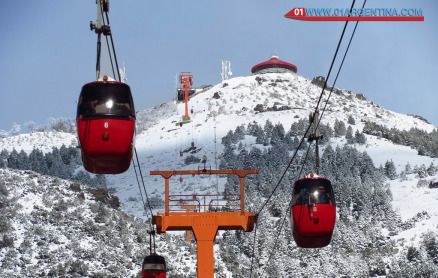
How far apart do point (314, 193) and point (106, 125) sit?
664 cm

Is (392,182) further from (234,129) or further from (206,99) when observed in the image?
(206,99)

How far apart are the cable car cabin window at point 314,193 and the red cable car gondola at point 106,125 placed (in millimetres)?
5831

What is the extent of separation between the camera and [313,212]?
50.8 feet

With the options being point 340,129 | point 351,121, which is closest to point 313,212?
point 340,129

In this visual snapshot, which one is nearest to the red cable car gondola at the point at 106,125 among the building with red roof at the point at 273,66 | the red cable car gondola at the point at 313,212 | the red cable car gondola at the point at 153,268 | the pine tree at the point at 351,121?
the red cable car gondola at the point at 313,212

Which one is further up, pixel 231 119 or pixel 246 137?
pixel 231 119

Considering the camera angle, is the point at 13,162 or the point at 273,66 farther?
the point at 273,66

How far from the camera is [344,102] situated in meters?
130

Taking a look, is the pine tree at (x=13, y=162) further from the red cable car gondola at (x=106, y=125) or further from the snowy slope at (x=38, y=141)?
the red cable car gondola at (x=106, y=125)

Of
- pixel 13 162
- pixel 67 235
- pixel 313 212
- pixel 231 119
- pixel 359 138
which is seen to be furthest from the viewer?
pixel 231 119

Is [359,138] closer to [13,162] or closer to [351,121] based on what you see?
[351,121]

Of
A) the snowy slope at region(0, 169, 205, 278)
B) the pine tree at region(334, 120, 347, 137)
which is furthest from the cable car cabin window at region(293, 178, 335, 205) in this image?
the pine tree at region(334, 120, 347, 137)

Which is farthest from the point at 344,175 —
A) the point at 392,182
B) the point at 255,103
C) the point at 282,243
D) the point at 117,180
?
the point at 255,103

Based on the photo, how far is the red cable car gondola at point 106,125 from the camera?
34.0 ft
